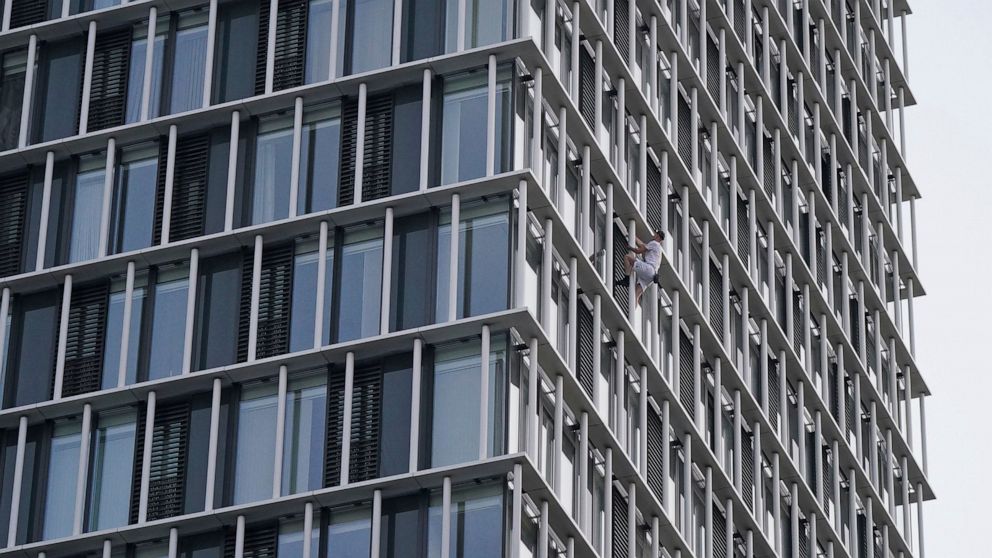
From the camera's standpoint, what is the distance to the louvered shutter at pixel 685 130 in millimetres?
80500

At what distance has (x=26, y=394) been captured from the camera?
70.6 meters

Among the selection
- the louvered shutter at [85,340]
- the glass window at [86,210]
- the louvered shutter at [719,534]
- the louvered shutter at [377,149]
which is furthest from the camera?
the louvered shutter at [719,534]

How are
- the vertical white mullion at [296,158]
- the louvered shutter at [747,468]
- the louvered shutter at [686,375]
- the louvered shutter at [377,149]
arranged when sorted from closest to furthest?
the louvered shutter at [377,149] → the vertical white mullion at [296,158] → the louvered shutter at [686,375] → the louvered shutter at [747,468]

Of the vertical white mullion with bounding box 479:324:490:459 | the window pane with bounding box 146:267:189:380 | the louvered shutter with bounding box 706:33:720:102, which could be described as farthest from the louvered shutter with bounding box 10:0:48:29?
the louvered shutter with bounding box 706:33:720:102

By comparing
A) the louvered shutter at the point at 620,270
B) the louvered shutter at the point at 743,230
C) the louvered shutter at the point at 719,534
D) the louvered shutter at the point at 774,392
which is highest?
the louvered shutter at the point at 743,230

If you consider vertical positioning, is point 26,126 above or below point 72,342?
above

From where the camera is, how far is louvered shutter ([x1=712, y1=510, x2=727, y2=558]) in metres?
76.7

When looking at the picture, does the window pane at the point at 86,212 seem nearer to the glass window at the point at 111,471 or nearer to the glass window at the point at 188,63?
the glass window at the point at 188,63

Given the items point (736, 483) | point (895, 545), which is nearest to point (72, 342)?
point (736, 483)

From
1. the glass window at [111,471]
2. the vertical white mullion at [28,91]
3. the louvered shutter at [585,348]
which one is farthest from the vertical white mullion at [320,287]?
the vertical white mullion at [28,91]

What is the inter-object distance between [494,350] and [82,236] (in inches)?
468

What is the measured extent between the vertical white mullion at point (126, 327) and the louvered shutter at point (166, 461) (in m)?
1.12

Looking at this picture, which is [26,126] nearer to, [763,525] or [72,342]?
[72,342]

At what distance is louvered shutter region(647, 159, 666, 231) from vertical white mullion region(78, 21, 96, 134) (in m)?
14.2
